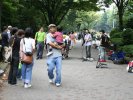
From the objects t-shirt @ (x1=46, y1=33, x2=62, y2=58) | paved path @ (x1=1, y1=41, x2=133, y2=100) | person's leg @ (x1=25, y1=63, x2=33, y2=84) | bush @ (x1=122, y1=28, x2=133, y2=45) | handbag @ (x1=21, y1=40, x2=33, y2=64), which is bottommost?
paved path @ (x1=1, y1=41, x2=133, y2=100)

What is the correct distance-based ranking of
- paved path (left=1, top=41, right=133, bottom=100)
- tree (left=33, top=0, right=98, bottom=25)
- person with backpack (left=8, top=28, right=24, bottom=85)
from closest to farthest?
paved path (left=1, top=41, right=133, bottom=100) < person with backpack (left=8, top=28, right=24, bottom=85) < tree (left=33, top=0, right=98, bottom=25)

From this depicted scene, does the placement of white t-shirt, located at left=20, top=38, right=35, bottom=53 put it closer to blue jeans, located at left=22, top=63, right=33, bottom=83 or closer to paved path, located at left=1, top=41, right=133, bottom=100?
blue jeans, located at left=22, top=63, right=33, bottom=83

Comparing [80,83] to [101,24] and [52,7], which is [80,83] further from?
[101,24]

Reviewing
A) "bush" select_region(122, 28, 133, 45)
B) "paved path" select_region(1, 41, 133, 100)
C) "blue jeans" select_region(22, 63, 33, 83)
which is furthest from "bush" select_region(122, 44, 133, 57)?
"blue jeans" select_region(22, 63, 33, 83)

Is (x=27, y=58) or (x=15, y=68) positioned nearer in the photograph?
(x=27, y=58)

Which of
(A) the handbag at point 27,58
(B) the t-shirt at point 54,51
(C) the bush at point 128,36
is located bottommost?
(A) the handbag at point 27,58

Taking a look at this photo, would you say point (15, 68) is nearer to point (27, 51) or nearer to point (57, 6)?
point (27, 51)

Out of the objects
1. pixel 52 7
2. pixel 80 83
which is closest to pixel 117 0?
pixel 52 7

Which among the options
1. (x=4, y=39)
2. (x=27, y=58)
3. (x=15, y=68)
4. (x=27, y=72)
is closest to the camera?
(x=27, y=58)

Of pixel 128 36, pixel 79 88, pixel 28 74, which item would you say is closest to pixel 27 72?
pixel 28 74

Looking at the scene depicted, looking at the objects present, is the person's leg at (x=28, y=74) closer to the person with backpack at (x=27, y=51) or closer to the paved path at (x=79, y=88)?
the person with backpack at (x=27, y=51)

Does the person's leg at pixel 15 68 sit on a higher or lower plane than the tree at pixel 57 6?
lower

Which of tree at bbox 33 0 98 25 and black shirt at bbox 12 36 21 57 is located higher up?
tree at bbox 33 0 98 25

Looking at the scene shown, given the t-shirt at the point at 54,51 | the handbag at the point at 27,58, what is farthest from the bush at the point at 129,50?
the handbag at the point at 27,58
